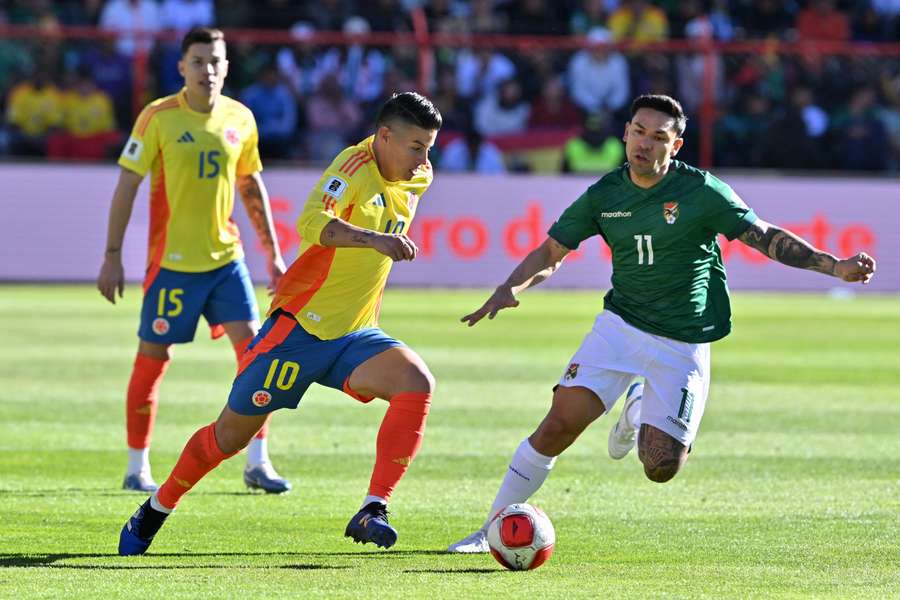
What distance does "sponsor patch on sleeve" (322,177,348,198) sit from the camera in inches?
278

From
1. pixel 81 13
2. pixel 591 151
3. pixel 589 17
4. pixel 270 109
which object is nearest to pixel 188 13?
pixel 81 13

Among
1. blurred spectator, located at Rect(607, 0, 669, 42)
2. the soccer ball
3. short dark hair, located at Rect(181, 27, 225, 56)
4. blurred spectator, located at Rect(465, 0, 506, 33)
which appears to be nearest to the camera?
the soccer ball

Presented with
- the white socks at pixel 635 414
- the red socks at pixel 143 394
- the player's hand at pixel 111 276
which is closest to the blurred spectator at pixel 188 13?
the red socks at pixel 143 394

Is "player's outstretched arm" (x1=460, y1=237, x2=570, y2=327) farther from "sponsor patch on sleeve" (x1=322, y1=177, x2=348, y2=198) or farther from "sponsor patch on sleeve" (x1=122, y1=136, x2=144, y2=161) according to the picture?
"sponsor patch on sleeve" (x1=122, y1=136, x2=144, y2=161)

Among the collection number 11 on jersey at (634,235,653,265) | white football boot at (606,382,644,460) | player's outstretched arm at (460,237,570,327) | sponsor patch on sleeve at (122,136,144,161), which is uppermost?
sponsor patch on sleeve at (122,136,144,161)

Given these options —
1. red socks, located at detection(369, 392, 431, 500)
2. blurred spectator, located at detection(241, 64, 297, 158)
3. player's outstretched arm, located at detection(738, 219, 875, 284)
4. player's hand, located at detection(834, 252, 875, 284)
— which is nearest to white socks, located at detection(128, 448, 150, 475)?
red socks, located at detection(369, 392, 431, 500)

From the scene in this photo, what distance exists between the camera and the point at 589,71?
79.7 ft

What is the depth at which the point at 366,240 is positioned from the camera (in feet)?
22.2

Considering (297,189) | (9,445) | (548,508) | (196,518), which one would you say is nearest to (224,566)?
(196,518)

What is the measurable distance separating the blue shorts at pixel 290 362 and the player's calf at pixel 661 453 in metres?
1.25

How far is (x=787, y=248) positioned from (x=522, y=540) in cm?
184

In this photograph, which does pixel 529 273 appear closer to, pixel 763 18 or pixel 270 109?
pixel 270 109

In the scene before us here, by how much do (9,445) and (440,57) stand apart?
47.6 feet

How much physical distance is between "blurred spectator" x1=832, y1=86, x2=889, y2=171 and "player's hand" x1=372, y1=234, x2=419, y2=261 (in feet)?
Result: 63.3
